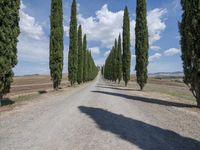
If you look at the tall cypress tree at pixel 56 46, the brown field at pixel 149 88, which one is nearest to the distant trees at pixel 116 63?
the brown field at pixel 149 88

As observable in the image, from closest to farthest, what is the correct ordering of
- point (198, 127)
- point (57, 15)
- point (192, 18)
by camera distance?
point (198, 127), point (192, 18), point (57, 15)

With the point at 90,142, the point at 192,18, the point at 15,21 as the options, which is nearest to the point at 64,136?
the point at 90,142

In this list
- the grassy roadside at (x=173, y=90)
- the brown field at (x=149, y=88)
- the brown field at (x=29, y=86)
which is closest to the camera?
→ the grassy roadside at (x=173, y=90)

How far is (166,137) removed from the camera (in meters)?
7.90

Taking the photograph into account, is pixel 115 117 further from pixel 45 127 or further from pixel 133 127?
pixel 45 127

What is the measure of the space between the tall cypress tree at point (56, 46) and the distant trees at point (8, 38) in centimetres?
1375

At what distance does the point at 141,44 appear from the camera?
3162cm

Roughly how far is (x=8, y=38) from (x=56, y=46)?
15182mm

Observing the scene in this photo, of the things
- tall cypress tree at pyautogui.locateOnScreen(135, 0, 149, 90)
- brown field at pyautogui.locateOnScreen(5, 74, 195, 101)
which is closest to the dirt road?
brown field at pyautogui.locateOnScreen(5, 74, 195, 101)

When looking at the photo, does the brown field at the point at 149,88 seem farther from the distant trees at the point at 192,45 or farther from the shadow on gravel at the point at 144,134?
the shadow on gravel at the point at 144,134

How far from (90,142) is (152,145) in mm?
1656

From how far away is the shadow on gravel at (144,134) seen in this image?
6984 millimetres

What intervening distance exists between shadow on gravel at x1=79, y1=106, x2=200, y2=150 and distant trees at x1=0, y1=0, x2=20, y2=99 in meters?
6.59

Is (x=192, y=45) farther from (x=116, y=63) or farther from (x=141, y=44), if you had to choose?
(x=116, y=63)
